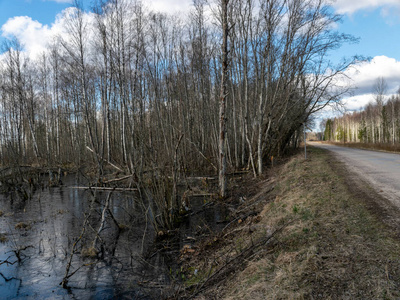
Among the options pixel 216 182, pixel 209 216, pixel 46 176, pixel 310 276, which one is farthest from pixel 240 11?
pixel 46 176

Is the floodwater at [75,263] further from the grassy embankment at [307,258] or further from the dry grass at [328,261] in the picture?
the dry grass at [328,261]

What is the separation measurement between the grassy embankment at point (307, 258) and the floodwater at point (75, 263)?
36.4 inches

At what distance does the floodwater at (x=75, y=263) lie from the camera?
5320 millimetres

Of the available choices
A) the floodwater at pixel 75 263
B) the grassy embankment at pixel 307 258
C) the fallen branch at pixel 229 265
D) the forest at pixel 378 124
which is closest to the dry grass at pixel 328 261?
the grassy embankment at pixel 307 258

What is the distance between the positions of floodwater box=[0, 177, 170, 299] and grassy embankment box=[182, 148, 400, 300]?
0.93 meters

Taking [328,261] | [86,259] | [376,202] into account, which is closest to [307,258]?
[328,261]

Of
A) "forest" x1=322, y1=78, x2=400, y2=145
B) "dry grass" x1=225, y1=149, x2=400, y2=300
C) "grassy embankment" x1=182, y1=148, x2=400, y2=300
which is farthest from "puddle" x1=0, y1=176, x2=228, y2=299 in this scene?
"forest" x1=322, y1=78, x2=400, y2=145

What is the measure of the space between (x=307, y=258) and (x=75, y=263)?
5.14m

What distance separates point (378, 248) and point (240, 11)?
14386 mm

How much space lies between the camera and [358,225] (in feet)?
16.9

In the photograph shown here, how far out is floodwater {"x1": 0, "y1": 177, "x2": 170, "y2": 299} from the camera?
5.32 meters

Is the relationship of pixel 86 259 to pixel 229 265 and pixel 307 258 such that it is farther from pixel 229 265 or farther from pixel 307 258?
pixel 307 258

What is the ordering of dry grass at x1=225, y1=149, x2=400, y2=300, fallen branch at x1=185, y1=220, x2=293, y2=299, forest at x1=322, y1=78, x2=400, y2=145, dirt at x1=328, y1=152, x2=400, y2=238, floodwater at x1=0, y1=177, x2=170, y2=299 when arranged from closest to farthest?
dry grass at x1=225, y1=149, x2=400, y2=300 → fallen branch at x1=185, y1=220, x2=293, y2=299 → dirt at x1=328, y1=152, x2=400, y2=238 → floodwater at x1=0, y1=177, x2=170, y2=299 → forest at x1=322, y1=78, x2=400, y2=145

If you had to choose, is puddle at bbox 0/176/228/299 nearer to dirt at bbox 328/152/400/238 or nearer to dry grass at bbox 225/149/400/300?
dry grass at bbox 225/149/400/300
